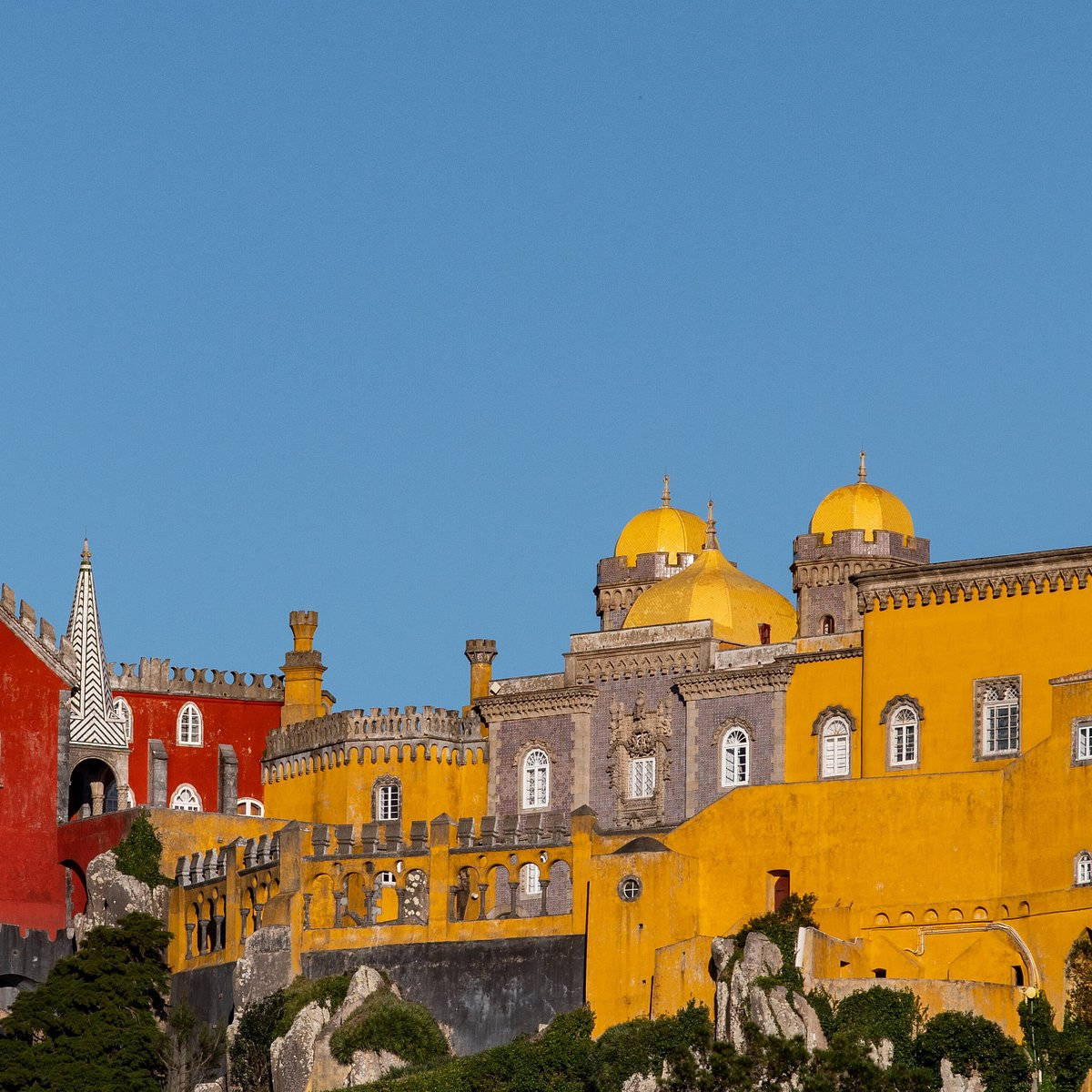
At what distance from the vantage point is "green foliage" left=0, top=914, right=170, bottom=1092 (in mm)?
74688

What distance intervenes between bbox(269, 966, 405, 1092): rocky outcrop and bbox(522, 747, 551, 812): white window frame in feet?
40.5

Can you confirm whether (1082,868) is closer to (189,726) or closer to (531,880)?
(531,880)

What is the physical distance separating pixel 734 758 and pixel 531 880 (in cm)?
639

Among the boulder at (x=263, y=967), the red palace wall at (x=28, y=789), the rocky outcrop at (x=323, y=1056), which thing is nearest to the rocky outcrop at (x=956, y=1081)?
the rocky outcrop at (x=323, y=1056)

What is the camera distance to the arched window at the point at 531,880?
76.1 m

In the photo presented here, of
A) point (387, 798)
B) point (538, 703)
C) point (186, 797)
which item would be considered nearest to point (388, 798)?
point (387, 798)

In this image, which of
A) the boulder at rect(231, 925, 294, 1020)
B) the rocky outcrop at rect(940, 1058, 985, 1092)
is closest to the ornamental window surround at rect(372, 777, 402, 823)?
the boulder at rect(231, 925, 294, 1020)

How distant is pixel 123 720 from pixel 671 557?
47.2ft

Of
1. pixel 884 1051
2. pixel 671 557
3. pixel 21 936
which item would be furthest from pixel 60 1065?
pixel 671 557

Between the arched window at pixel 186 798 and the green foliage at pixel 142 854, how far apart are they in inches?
330

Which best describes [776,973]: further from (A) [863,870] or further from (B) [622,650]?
(B) [622,650]

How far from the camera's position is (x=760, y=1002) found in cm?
6650

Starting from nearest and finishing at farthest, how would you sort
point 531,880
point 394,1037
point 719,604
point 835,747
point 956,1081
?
point 956,1081 < point 394,1037 < point 531,880 < point 835,747 < point 719,604

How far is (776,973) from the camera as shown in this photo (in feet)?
221
